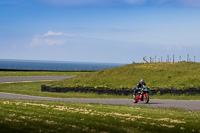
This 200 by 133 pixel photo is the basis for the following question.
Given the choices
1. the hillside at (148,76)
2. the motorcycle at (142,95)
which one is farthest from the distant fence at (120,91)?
the motorcycle at (142,95)

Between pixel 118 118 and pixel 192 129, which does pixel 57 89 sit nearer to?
pixel 118 118

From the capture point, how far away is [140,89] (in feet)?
76.7

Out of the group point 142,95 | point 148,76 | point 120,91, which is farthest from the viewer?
point 148,76

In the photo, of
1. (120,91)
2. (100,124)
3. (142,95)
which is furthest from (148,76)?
(100,124)

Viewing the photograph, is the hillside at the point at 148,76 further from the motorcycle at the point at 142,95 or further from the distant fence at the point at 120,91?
the motorcycle at the point at 142,95

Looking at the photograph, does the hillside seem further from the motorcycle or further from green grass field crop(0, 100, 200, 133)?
green grass field crop(0, 100, 200, 133)

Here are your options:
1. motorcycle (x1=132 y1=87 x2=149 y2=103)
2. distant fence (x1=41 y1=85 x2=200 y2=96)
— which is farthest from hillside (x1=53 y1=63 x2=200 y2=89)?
motorcycle (x1=132 y1=87 x2=149 y2=103)

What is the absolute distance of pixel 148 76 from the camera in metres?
38.3

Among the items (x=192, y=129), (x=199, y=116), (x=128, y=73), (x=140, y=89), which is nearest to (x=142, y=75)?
(x=128, y=73)

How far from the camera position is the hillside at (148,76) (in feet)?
114

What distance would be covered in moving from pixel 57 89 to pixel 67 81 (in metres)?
7.09

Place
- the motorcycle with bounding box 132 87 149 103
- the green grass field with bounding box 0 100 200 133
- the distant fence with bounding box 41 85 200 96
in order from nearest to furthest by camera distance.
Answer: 1. the green grass field with bounding box 0 100 200 133
2. the motorcycle with bounding box 132 87 149 103
3. the distant fence with bounding box 41 85 200 96

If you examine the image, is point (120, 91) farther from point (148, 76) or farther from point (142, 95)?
point (148, 76)

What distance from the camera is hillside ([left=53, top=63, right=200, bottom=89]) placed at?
1366 inches
